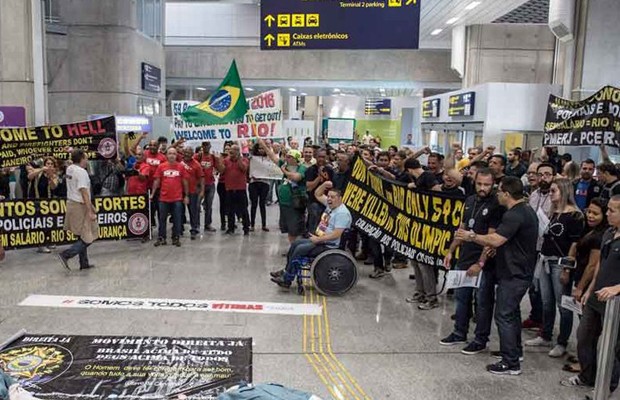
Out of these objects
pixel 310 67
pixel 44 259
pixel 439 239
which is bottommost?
pixel 44 259

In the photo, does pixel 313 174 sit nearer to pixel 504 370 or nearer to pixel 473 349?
pixel 473 349

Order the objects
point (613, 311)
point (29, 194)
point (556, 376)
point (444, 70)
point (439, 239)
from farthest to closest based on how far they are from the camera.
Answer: point (444, 70), point (29, 194), point (439, 239), point (556, 376), point (613, 311)

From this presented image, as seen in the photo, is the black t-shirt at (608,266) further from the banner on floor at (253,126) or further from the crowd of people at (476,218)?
the banner on floor at (253,126)

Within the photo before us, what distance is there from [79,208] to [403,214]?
4501 millimetres

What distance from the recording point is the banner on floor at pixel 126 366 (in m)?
4.54

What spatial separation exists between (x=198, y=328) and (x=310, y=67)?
1950cm

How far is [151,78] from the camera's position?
1867 centimetres

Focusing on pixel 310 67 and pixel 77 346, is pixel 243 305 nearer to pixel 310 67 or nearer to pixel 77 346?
pixel 77 346

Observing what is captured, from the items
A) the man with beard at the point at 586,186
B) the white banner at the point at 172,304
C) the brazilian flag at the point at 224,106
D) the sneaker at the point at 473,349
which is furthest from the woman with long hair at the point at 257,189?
the sneaker at the point at 473,349

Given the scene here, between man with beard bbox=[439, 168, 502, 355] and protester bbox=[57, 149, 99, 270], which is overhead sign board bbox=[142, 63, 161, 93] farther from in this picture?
man with beard bbox=[439, 168, 502, 355]

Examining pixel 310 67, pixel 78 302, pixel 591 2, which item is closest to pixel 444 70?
pixel 310 67

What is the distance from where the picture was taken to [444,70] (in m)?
24.2

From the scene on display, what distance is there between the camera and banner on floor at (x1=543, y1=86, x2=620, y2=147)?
8781 mm

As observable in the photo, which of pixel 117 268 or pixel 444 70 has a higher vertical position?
pixel 444 70
